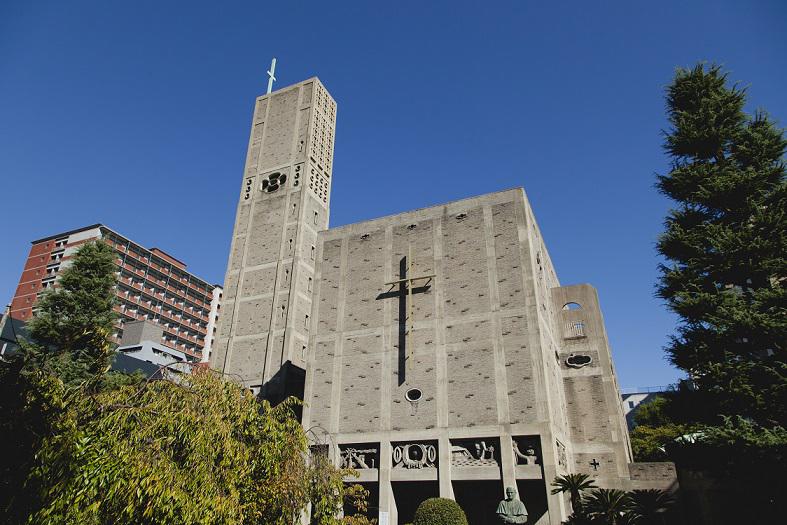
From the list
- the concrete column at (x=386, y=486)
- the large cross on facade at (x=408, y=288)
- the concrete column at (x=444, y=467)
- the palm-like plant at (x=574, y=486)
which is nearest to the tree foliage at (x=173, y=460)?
the concrete column at (x=444, y=467)

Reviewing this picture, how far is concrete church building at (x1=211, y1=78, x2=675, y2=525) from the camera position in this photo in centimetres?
2245

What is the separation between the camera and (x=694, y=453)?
19.4 metres

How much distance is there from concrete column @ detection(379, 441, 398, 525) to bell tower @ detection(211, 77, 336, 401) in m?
12.6

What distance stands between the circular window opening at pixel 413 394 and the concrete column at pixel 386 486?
230 cm

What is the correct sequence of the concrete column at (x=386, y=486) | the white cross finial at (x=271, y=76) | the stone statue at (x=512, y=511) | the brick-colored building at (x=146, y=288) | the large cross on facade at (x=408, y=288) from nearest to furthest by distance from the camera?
1. the stone statue at (x=512, y=511)
2. the concrete column at (x=386, y=486)
3. the large cross on facade at (x=408, y=288)
4. the white cross finial at (x=271, y=76)
5. the brick-colored building at (x=146, y=288)

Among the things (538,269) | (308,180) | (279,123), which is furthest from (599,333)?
(279,123)

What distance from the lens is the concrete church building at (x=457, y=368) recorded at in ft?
73.7

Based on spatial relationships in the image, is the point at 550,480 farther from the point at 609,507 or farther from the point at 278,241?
the point at 278,241

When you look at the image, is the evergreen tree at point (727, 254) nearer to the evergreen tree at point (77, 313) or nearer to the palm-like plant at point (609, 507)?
the palm-like plant at point (609, 507)

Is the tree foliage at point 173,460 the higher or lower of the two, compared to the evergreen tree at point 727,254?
lower

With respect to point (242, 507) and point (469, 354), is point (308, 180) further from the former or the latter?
point (242, 507)

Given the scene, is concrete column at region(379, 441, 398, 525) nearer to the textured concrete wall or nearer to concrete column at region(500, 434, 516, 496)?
concrete column at region(500, 434, 516, 496)

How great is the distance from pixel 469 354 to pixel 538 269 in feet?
22.1

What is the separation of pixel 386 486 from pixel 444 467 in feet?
9.74
